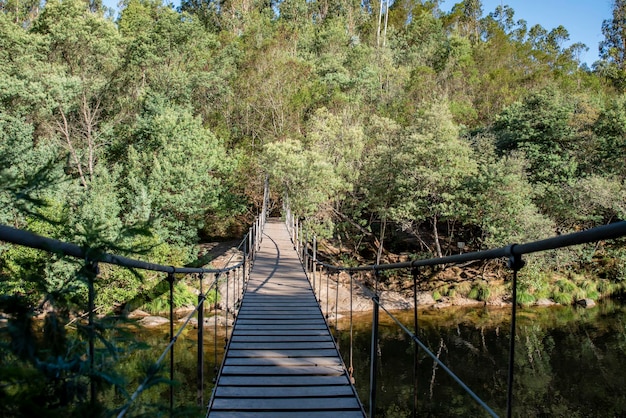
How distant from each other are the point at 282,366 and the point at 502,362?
9360 mm

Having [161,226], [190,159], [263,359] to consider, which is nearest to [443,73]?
[190,159]

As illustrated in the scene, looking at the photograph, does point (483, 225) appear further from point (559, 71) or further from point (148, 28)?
point (559, 71)

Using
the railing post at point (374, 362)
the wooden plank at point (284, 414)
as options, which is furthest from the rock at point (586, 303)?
the railing post at point (374, 362)

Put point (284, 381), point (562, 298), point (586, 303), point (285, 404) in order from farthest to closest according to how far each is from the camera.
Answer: point (562, 298), point (586, 303), point (284, 381), point (285, 404)

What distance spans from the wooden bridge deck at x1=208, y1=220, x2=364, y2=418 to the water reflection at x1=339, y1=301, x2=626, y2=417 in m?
4.32

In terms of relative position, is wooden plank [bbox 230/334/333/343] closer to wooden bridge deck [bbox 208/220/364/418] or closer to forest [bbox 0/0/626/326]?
wooden bridge deck [bbox 208/220/364/418]

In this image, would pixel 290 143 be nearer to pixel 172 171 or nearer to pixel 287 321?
pixel 172 171

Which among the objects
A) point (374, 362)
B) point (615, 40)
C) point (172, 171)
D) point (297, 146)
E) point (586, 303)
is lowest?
point (586, 303)

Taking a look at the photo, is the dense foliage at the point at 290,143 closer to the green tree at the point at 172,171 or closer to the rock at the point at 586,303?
the green tree at the point at 172,171

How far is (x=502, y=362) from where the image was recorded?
11711 mm

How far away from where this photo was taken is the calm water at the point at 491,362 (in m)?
9.41

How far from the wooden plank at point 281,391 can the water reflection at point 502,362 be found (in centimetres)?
622

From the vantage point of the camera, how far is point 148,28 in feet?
84.0

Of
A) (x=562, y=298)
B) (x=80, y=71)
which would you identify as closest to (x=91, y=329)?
(x=562, y=298)
